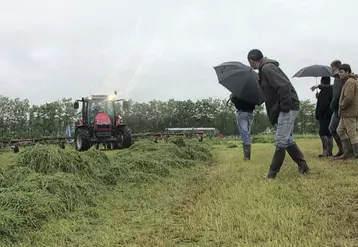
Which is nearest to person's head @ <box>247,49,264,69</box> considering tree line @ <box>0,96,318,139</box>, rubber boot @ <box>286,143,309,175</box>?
rubber boot @ <box>286,143,309,175</box>

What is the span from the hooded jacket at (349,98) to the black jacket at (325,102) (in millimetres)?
1164

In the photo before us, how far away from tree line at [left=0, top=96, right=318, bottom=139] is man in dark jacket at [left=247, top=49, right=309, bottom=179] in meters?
41.3

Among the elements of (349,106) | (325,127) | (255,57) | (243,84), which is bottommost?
(325,127)

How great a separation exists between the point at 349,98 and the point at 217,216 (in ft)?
15.6

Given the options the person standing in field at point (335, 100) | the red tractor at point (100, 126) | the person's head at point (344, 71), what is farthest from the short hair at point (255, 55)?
the red tractor at point (100, 126)

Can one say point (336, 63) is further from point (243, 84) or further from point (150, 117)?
point (150, 117)

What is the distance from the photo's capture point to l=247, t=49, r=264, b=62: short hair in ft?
17.8

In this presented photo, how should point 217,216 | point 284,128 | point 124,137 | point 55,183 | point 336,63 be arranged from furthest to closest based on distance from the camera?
point 124,137, point 336,63, point 284,128, point 55,183, point 217,216

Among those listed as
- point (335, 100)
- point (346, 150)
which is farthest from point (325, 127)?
point (346, 150)

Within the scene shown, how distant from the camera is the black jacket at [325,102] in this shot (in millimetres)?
8398

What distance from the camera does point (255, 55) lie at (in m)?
5.43

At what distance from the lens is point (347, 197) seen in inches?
150

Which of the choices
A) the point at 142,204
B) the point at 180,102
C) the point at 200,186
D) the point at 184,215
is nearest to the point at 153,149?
the point at 200,186

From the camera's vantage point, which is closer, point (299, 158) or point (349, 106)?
point (299, 158)
